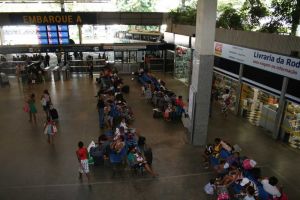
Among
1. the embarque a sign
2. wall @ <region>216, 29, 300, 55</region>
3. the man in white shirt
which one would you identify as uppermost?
the embarque a sign

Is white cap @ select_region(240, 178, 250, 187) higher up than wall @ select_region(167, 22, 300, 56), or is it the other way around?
wall @ select_region(167, 22, 300, 56)

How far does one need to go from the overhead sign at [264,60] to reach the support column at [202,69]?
2741 mm

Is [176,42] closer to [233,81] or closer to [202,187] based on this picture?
[233,81]

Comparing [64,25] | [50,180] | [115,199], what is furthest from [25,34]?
[115,199]

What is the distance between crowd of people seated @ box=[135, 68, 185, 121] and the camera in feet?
43.9

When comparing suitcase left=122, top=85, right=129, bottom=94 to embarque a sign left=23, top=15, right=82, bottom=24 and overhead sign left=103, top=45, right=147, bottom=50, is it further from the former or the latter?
embarque a sign left=23, top=15, right=82, bottom=24

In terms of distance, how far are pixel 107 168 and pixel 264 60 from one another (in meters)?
7.53

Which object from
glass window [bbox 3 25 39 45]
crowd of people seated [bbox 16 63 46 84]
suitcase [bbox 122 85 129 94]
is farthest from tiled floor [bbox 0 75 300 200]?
glass window [bbox 3 25 39 45]

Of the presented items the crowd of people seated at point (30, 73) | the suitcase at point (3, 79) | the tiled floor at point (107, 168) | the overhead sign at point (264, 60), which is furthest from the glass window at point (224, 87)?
the suitcase at point (3, 79)

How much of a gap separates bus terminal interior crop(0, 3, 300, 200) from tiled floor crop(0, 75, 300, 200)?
3 cm

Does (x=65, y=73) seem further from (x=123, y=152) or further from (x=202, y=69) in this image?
(x=123, y=152)

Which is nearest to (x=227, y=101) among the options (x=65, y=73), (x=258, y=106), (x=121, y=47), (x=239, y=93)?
(x=239, y=93)

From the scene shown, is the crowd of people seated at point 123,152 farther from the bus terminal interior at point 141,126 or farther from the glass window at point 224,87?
the glass window at point 224,87

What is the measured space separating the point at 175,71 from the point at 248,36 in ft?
31.8
